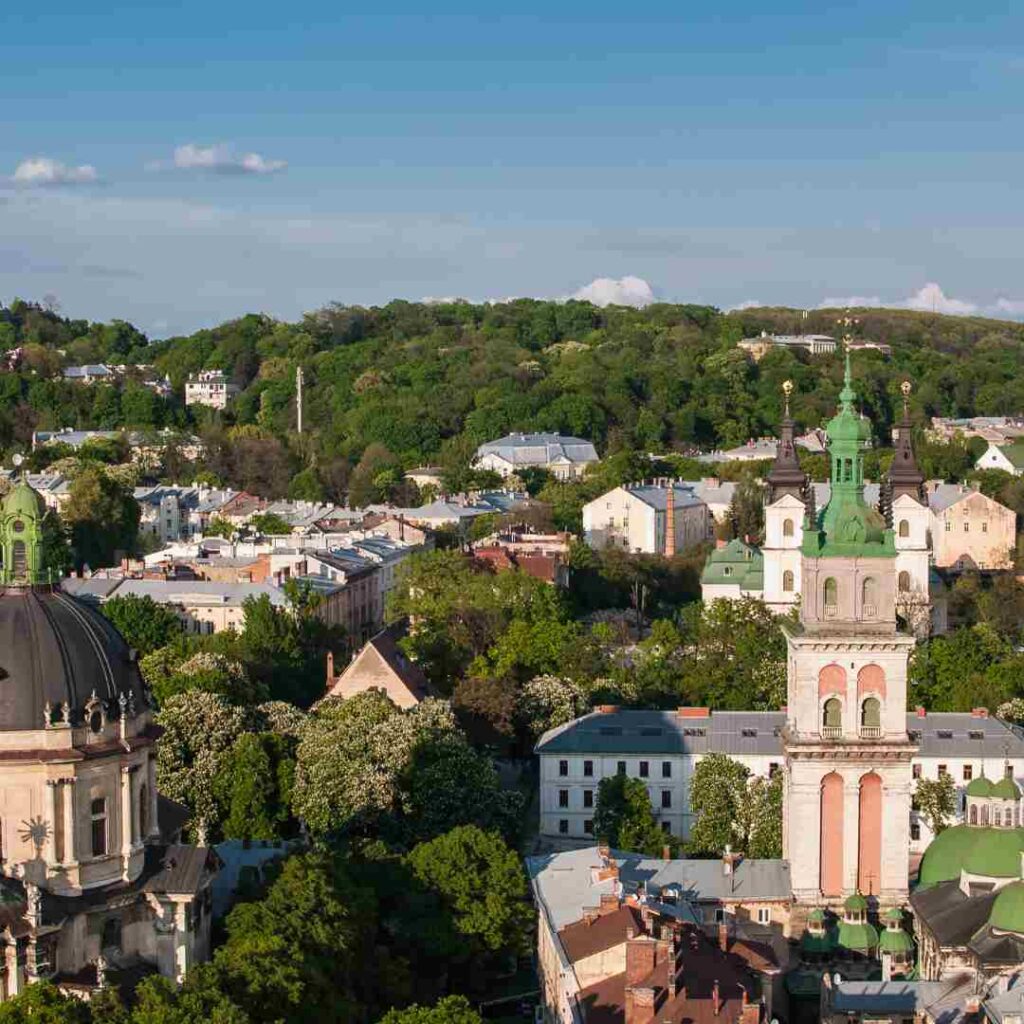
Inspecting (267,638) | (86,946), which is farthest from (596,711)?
(86,946)

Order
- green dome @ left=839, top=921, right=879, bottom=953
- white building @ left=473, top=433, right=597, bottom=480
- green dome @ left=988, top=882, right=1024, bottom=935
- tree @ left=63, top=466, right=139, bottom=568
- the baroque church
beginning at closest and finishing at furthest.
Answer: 1. the baroque church
2. green dome @ left=988, top=882, right=1024, bottom=935
3. green dome @ left=839, top=921, right=879, bottom=953
4. tree @ left=63, top=466, right=139, bottom=568
5. white building @ left=473, top=433, right=597, bottom=480

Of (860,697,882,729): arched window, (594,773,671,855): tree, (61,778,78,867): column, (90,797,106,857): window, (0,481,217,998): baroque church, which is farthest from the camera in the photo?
(594,773,671,855): tree

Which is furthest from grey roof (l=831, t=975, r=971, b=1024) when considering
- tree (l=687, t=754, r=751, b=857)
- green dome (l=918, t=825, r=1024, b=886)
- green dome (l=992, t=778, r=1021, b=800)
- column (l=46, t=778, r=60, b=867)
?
column (l=46, t=778, r=60, b=867)

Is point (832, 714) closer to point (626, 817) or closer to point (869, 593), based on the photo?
point (869, 593)

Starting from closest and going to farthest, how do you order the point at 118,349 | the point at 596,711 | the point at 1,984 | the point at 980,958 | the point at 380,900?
the point at 1,984
the point at 980,958
the point at 380,900
the point at 596,711
the point at 118,349

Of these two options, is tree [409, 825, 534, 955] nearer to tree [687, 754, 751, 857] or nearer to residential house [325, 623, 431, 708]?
tree [687, 754, 751, 857]

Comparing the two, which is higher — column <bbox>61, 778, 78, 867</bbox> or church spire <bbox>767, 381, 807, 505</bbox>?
church spire <bbox>767, 381, 807, 505</bbox>

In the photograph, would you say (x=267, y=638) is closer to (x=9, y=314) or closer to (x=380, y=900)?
(x=380, y=900)
